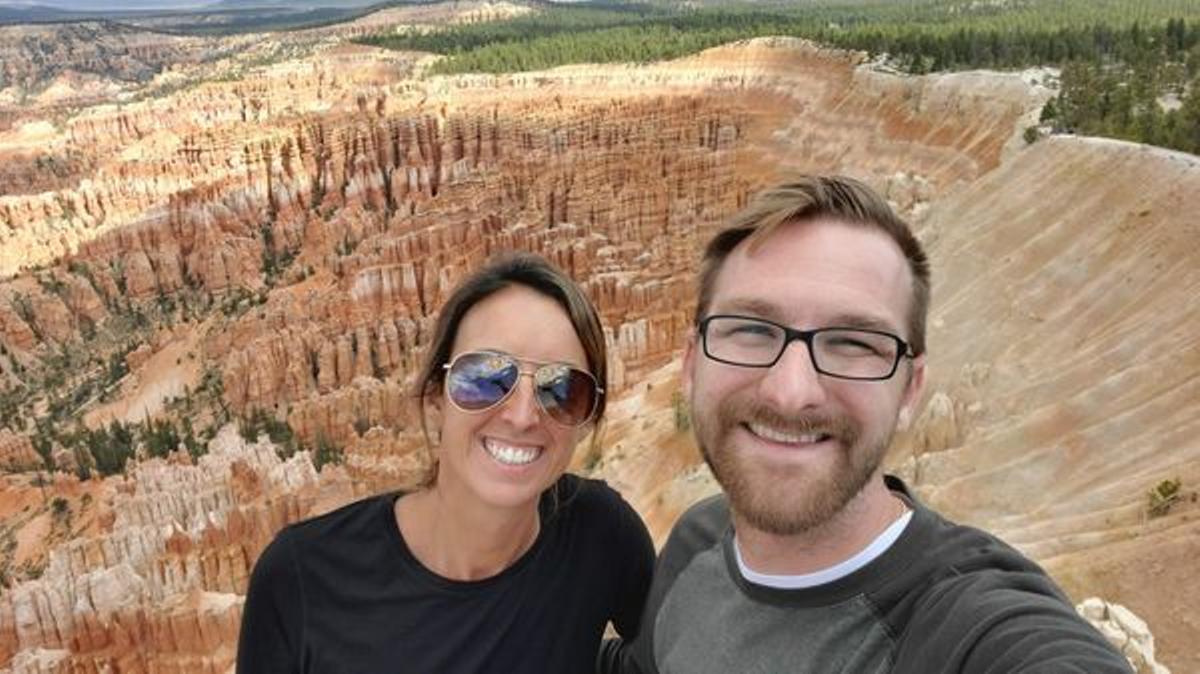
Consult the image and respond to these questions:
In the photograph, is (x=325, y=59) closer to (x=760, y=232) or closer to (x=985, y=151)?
(x=985, y=151)

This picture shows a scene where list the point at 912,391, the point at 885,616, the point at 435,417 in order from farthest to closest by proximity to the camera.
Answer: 1. the point at 435,417
2. the point at 912,391
3. the point at 885,616

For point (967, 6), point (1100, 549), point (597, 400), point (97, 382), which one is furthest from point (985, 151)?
point (967, 6)

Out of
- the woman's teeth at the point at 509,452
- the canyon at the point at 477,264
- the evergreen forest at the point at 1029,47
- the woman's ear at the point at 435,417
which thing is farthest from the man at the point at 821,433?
the evergreen forest at the point at 1029,47

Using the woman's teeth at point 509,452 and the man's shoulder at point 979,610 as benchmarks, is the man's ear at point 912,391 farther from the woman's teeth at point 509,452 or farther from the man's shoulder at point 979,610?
the woman's teeth at point 509,452

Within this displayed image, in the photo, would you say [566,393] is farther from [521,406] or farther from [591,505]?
[591,505]

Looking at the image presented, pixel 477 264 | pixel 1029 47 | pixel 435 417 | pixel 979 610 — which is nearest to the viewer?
pixel 979 610

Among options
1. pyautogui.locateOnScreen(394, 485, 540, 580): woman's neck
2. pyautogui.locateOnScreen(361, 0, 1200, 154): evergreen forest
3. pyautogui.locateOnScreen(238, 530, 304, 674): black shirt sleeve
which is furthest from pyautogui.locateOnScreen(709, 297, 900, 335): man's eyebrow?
pyautogui.locateOnScreen(361, 0, 1200, 154): evergreen forest

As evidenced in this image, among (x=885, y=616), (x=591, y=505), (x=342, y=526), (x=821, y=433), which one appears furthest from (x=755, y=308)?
(x=342, y=526)
